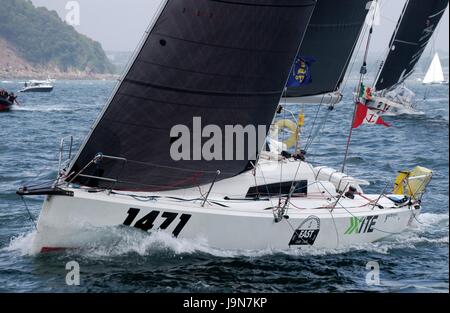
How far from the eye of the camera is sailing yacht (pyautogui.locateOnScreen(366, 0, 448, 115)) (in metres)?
37.4

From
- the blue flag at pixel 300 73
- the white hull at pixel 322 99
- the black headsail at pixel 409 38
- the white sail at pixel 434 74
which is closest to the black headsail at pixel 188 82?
the blue flag at pixel 300 73

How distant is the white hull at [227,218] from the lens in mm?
11602

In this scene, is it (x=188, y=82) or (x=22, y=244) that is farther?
(x=22, y=244)

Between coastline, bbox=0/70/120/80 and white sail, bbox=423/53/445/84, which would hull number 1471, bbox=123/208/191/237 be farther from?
coastline, bbox=0/70/120/80

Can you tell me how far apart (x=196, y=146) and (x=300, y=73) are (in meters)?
3.92

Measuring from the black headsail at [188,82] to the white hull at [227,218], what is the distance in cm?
51

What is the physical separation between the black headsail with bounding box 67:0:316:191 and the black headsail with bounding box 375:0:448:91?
26196 millimetres

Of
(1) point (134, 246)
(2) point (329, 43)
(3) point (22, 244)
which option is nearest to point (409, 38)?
(2) point (329, 43)

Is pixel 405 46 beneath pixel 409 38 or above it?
beneath

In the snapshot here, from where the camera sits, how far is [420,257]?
13.4m

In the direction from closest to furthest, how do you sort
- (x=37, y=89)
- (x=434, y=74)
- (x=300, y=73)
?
(x=300, y=73)
(x=37, y=89)
(x=434, y=74)

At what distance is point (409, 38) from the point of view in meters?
38.8

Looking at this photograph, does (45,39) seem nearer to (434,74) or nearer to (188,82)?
(434,74)
